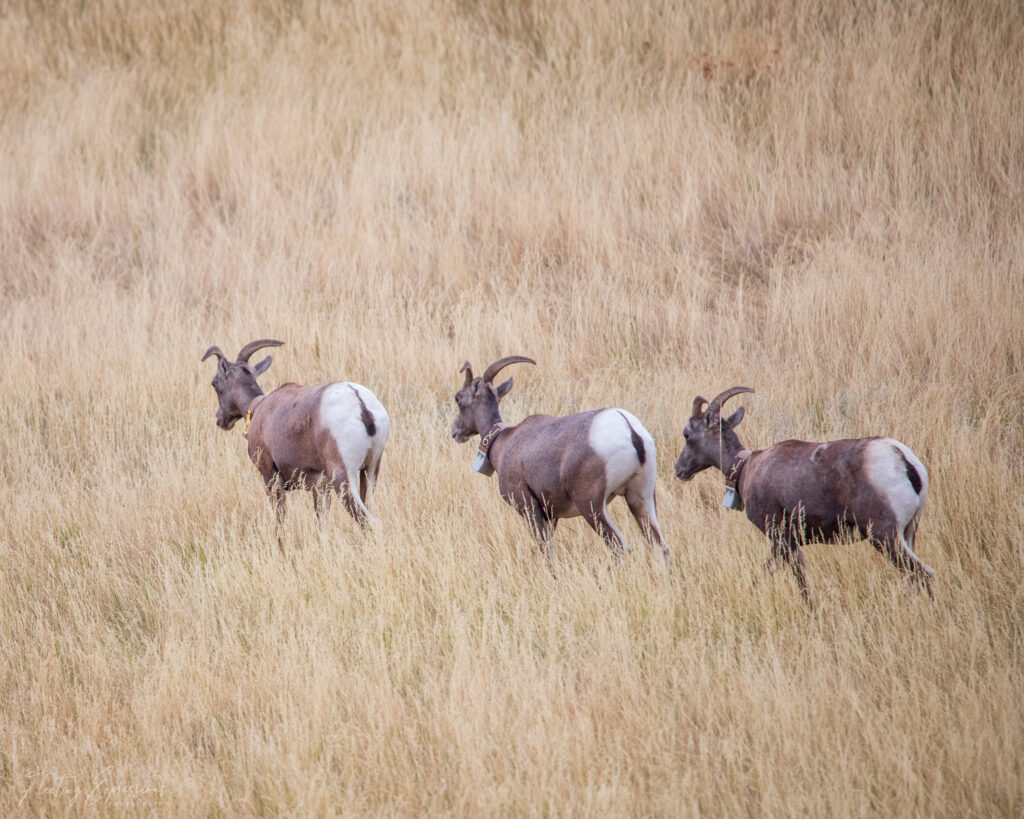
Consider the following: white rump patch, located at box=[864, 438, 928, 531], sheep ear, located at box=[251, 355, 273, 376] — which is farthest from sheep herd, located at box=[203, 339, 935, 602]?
sheep ear, located at box=[251, 355, 273, 376]

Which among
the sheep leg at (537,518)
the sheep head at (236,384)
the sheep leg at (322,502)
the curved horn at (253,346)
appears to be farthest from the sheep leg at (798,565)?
the sheep head at (236,384)

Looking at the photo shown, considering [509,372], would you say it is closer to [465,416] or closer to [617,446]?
[465,416]

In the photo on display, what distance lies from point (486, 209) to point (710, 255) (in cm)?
292

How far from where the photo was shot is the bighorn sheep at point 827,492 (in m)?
4.96

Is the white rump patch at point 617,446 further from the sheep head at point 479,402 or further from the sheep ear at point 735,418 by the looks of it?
the sheep head at point 479,402

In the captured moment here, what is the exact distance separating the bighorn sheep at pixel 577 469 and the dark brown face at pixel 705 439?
46 cm

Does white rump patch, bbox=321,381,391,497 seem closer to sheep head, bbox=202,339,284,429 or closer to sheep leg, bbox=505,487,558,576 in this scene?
sheep leg, bbox=505,487,558,576

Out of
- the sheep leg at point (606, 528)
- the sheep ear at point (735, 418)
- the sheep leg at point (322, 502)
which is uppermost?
the sheep ear at point (735, 418)

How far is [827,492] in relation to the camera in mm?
5258

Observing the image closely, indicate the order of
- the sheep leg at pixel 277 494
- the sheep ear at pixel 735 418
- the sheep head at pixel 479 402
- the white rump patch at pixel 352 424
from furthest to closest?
the sheep leg at pixel 277 494, the sheep head at pixel 479 402, the white rump patch at pixel 352 424, the sheep ear at pixel 735 418

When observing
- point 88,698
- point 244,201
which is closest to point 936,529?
point 88,698

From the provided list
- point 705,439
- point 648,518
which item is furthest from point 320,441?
point 705,439

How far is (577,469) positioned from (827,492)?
141 centimetres

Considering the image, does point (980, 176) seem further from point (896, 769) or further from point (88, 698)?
point (88, 698)
